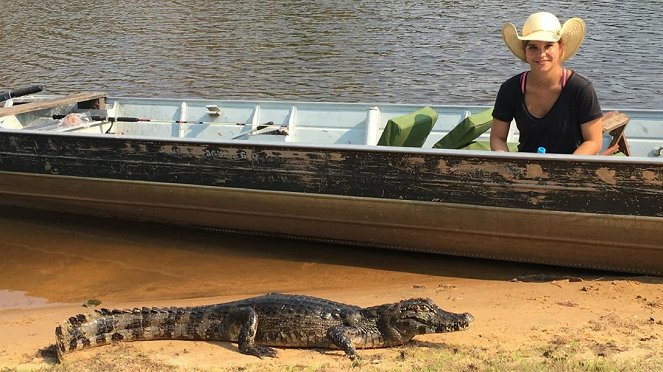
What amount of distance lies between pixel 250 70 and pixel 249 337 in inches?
505

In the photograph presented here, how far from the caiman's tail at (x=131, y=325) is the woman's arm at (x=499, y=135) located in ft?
9.11

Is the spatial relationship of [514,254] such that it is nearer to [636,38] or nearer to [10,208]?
[10,208]

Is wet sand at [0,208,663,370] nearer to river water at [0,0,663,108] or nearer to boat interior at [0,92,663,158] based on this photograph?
boat interior at [0,92,663,158]

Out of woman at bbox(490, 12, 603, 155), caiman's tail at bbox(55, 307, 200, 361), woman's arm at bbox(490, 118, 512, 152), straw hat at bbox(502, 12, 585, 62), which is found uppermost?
straw hat at bbox(502, 12, 585, 62)

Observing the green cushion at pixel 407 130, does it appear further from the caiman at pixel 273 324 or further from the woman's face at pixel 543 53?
the caiman at pixel 273 324

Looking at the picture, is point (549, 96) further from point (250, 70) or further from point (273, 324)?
point (250, 70)

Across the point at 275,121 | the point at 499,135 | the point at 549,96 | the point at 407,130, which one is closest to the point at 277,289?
the point at 407,130

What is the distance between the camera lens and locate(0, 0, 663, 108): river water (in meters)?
15.5

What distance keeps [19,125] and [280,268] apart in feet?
14.0

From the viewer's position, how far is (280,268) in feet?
25.5

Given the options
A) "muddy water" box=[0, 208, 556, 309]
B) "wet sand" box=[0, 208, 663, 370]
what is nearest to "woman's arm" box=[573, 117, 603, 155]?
"wet sand" box=[0, 208, 663, 370]

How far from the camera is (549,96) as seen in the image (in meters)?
6.05

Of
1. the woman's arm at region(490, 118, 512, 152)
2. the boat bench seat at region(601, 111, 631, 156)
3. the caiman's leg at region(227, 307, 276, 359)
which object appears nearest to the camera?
the caiman's leg at region(227, 307, 276, 359)

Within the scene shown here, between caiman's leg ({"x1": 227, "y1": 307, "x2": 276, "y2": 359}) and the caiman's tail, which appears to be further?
the caiman's tail
